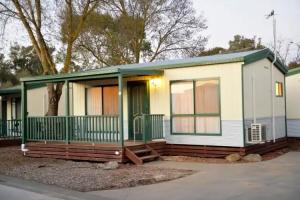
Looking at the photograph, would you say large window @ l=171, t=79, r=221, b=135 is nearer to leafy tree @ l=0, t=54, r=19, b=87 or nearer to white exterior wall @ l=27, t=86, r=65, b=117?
white exterior wall @ l=27, t=86, r=65, b=117

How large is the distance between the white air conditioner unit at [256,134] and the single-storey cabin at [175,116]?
3 centimetres

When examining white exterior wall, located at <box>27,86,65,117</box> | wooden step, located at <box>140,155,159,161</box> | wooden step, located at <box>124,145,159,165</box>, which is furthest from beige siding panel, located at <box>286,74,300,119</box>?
white exterior wall, located at <box>27,86,65,117</box>

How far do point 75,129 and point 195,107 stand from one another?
427cm

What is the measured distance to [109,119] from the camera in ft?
46.6

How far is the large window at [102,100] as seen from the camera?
57.0 feet

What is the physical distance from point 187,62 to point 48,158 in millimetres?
5975

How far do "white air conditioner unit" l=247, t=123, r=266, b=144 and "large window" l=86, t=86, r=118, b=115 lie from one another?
5.53 m

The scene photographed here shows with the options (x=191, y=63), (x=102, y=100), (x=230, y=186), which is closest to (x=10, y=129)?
(x=102, y=100)

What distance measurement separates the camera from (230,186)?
977 centimetres

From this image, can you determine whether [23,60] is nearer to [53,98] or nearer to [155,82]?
[53,98]

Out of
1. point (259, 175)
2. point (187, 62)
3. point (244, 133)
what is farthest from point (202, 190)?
point (187, 62)

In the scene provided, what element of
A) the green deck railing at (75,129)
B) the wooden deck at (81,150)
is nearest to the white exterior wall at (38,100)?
the green deck railing at (75,129)

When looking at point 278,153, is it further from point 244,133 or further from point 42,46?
point 42,46

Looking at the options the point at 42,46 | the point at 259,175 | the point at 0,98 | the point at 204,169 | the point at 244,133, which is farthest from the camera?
the point at 0,98
